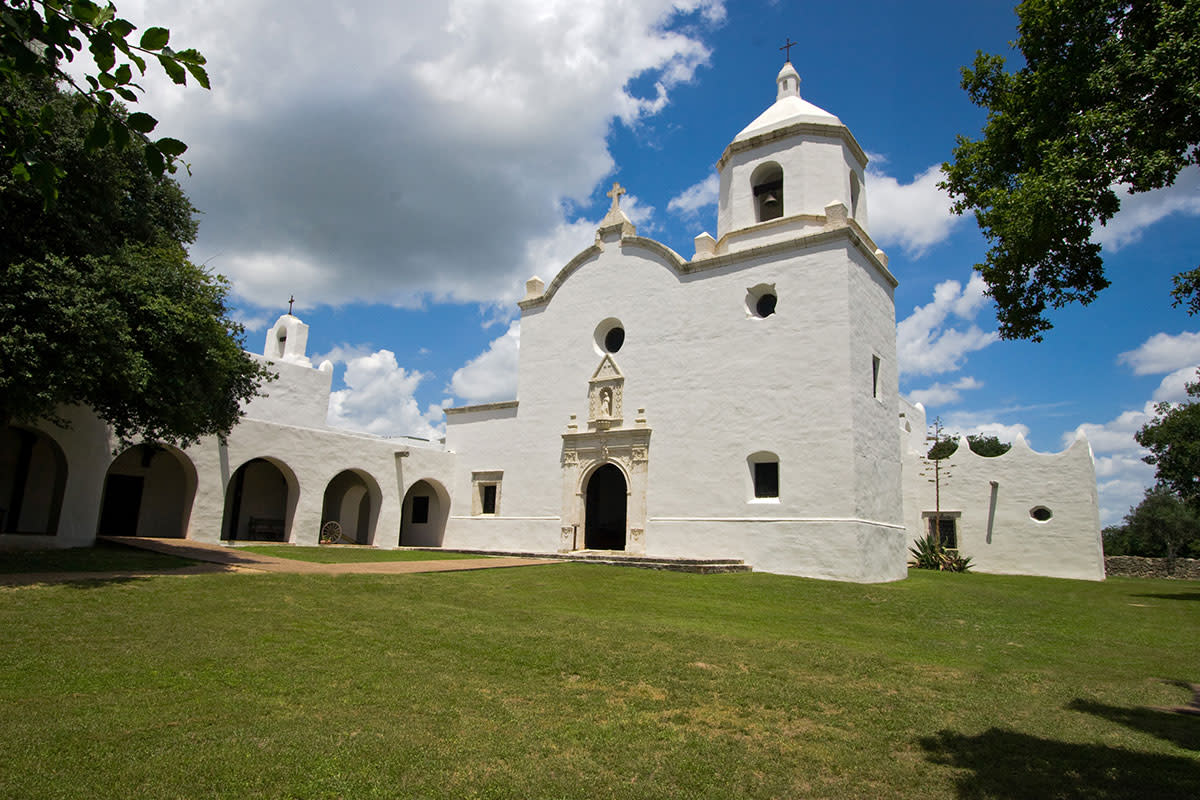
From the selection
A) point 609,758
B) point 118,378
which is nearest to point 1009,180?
point 609,758

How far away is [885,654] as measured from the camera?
8.20m

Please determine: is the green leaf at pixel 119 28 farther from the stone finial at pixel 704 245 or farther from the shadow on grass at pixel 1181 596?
the shadow on grass at pixel 1181 596

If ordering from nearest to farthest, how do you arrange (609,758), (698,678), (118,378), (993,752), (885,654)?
(609,758) → (993,752) → (698,678) → (885,654) → (118,378)

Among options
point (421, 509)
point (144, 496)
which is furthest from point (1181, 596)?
point (144, 496)

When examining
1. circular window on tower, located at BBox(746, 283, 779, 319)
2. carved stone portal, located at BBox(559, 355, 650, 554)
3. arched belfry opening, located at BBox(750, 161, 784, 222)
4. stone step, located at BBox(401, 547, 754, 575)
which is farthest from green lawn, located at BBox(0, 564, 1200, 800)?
arched belfry opening, located at BBox(750, 161, 784, 222)

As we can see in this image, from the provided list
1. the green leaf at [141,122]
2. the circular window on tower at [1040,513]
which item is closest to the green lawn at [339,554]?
the green leaf at [141,122]

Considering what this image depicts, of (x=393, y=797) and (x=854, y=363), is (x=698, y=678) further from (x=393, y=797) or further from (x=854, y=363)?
(x=854, y=363)

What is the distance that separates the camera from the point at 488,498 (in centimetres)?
2289

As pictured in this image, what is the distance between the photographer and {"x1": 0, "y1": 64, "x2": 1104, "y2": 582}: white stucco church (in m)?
16.8

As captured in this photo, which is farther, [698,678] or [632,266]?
[632,266]

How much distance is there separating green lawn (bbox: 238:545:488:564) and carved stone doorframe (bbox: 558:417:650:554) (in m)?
2.97

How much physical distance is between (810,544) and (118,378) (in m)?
13.6

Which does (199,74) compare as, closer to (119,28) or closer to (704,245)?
(119,28)

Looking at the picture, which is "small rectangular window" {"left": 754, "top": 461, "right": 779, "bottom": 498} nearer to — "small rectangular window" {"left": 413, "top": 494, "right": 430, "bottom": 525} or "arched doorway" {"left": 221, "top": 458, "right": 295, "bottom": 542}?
"small rectangular window" {"left": 413, "top": 494, "right": 430, "bottom": 525}
